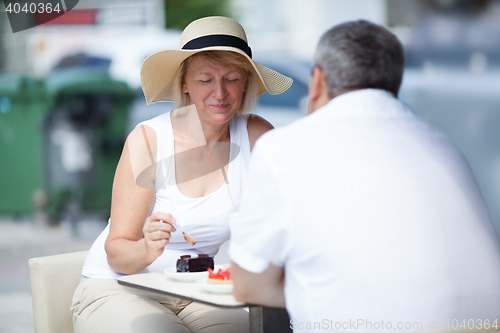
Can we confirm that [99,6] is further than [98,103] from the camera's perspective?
Yes

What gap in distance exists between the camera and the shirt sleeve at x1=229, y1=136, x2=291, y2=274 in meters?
1.33

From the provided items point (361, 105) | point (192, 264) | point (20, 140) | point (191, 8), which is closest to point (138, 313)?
point (192, 264)

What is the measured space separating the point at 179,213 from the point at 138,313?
0.40 meters

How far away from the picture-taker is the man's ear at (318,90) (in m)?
1.46

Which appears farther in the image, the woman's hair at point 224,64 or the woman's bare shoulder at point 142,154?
the woman's hair at point 224,64

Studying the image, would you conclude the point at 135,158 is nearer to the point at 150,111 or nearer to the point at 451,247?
the point at 451,247

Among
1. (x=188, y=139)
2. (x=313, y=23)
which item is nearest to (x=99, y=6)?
(x=188, y=139)

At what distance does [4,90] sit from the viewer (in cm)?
659

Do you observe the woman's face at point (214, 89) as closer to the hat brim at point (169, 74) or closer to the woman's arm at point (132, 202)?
the hat brim at point (169, 74)

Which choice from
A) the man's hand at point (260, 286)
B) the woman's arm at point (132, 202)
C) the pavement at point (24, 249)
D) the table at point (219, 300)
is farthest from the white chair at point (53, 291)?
the pavement at point (24, 249)

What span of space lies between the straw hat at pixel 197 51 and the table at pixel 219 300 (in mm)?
968

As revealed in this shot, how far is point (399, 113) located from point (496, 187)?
4199 millimetres

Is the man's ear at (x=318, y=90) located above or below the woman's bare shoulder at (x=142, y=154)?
above

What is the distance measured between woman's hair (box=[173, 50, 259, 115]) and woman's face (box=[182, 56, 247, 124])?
0.02m
